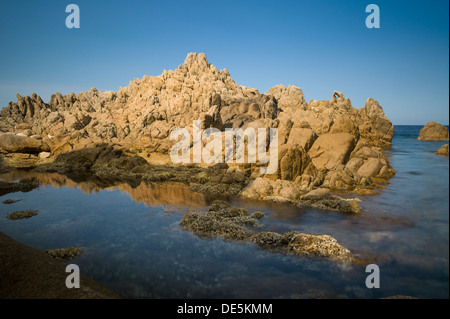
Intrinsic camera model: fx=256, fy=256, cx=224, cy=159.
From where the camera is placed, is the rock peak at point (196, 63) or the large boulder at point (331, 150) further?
the rock peak at point (196, 63)

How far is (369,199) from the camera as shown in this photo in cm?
2459

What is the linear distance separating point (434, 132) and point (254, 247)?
9594cm

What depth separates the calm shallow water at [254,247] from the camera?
8039mm

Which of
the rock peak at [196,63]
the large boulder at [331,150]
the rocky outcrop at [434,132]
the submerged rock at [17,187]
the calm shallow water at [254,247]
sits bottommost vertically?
the calm shallow water at [254,247]

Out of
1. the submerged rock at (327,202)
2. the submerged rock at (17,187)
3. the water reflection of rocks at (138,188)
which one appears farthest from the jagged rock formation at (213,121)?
the submerged rock at (17,187)

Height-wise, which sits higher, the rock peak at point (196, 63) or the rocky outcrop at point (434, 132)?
the rock peak at point (196, 63)

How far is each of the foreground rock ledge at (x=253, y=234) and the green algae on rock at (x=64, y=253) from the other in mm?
6779

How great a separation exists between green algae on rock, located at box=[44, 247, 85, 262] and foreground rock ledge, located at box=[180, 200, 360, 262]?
22.2ft

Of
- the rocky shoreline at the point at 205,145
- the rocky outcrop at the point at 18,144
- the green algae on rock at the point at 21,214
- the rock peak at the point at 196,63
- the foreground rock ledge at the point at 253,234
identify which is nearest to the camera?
the foreground rock ledge at the point at 253,234

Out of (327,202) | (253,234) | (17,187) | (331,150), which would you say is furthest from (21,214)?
(331,150)

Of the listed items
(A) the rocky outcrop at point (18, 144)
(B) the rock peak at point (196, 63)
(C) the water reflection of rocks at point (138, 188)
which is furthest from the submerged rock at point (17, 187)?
(B) the rock peak at point (196, 63)

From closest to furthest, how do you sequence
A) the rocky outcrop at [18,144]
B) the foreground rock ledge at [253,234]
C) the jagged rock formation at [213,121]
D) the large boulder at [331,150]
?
the foreground rock ledge at [253,234]
the jagged rock formation at [213,121]
the large boulder at [331,150]
the rocky outcrop at [18,144]

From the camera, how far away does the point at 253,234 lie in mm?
17000

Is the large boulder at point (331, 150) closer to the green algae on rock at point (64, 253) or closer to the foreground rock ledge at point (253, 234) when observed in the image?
the foreground rock ledge at point (253, 234)
